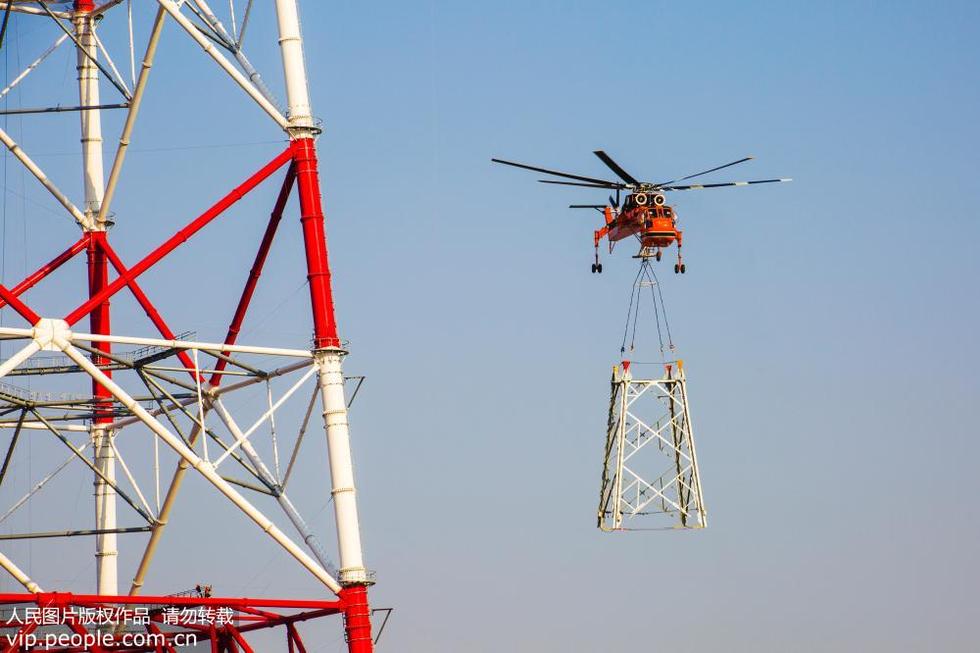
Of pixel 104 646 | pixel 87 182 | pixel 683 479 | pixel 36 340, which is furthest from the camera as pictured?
pixel 683 479

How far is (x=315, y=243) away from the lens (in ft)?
155

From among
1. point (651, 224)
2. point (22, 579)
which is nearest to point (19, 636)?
point (22, 579)

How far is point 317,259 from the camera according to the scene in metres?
47.3

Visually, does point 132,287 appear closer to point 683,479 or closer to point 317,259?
point 317,259

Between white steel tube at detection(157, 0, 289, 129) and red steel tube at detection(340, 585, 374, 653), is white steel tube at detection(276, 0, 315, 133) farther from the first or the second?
red steel tube at detection(340, 585, 374, 653)

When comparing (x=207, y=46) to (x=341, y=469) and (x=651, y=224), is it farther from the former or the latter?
(x=651, y=224)

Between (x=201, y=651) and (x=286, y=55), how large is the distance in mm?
19584

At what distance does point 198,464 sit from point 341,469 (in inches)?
149

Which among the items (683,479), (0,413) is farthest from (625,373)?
(0,413)

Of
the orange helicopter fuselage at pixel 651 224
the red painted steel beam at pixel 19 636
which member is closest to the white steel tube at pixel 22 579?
the red painted steel beam at pixel 19 636

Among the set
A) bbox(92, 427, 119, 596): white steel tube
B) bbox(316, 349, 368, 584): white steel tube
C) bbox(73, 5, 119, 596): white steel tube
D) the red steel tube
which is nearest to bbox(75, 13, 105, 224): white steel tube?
bbox(73, 5, 119, 596): white steel tube

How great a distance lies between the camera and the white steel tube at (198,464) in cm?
4450

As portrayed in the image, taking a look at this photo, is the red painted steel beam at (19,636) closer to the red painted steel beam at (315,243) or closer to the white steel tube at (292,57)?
the red painted steel beam at (315,243)

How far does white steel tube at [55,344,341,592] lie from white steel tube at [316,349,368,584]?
0.69 m
